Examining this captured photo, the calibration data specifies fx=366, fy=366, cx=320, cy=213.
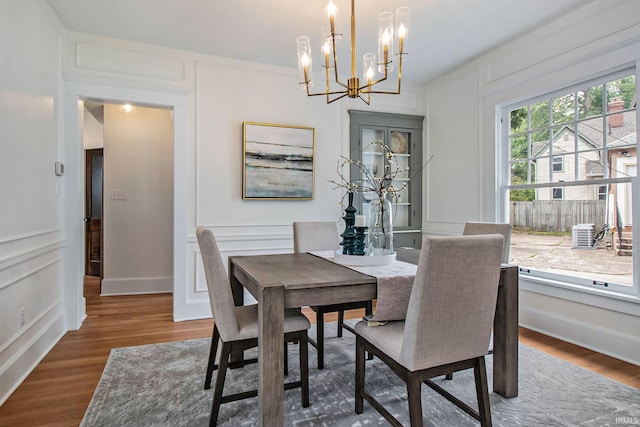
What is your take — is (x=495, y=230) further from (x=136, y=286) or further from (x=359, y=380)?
(x=136, y=286)

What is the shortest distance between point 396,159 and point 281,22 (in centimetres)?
221

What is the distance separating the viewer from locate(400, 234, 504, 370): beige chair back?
145 cm

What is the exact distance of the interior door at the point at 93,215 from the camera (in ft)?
19.1

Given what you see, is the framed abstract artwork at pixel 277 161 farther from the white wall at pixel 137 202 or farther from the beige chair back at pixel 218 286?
the beige chair back at pixel 218 286

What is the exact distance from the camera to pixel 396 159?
15.0 ft

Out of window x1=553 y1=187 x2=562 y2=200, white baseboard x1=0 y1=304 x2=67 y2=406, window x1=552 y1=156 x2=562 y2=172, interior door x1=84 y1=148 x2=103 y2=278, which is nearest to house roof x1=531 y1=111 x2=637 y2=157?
window x1=552 y1=156 x2=562 y2=172

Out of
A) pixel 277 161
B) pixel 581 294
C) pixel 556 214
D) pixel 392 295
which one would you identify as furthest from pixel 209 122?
pixel 581 294

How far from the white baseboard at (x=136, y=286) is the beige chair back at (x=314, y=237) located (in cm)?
258

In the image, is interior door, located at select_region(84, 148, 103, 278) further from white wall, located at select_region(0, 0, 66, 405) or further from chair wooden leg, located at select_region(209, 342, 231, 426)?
Result: chair wooden leg, located at select_region(209, 342, 231, 426)

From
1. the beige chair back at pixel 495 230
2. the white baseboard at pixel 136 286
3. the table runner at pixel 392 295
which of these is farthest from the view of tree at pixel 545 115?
the white baseboard at pixel 136 286

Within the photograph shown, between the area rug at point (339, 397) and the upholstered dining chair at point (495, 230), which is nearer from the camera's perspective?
the area rug at point (339, 397)

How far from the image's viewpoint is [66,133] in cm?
322

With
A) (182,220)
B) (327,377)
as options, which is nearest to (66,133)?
(182,220)

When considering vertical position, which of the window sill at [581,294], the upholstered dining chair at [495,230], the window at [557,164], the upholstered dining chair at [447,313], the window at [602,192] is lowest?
the window sill at [581,294]
